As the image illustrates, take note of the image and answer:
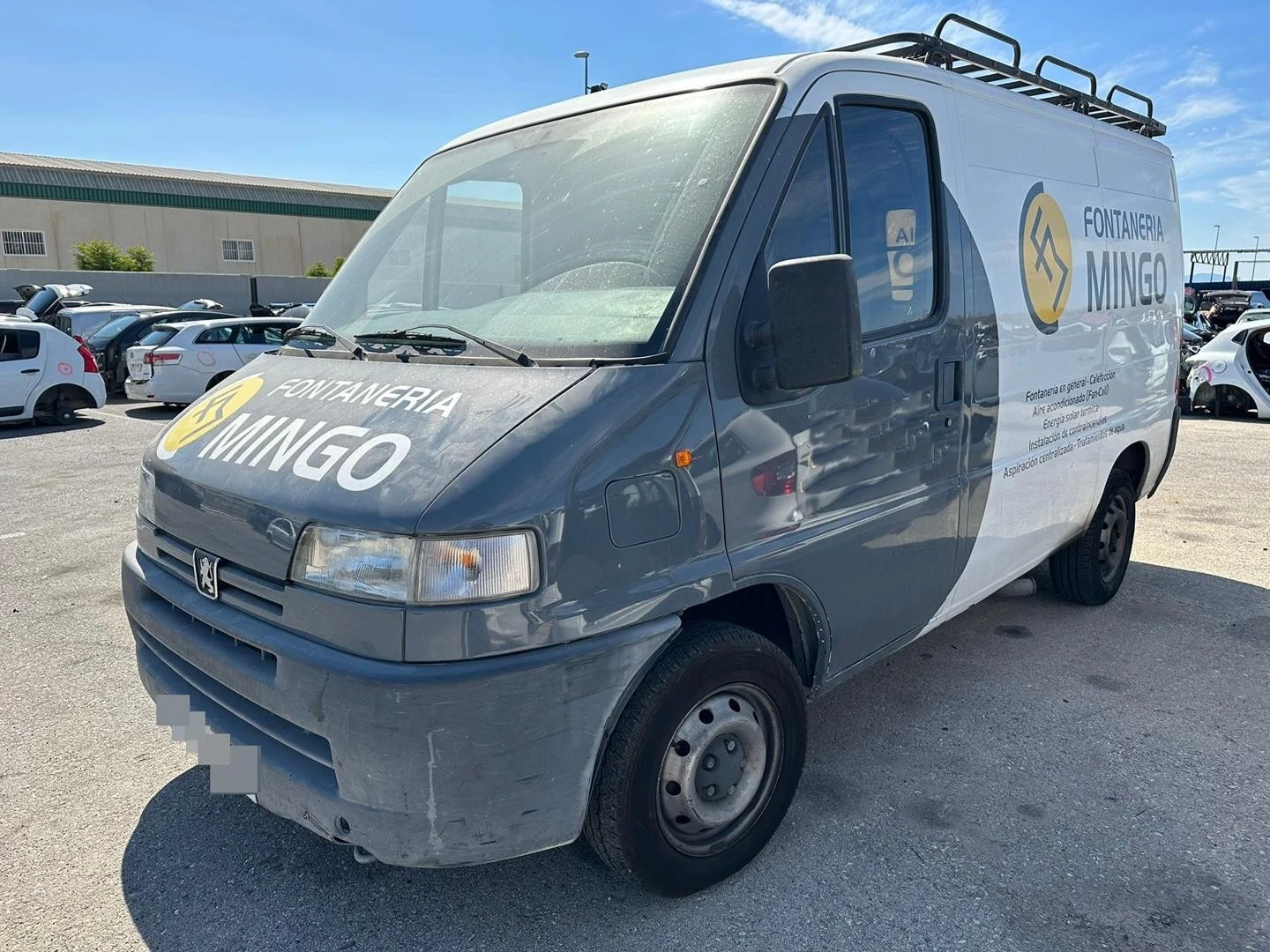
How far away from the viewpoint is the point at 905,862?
2898 millimetres

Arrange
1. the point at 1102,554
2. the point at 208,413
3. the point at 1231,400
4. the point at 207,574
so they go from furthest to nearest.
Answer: the point at 1231,400 → the point at 1102,554 → the point at 208,413 → the point at 207,574

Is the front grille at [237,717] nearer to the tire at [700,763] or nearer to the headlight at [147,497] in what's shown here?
the headlight at [147,497]

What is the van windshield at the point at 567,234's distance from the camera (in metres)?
2.59

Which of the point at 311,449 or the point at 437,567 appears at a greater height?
the point at 311,449

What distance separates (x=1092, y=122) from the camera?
4.54m

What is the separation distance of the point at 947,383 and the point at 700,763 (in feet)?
5.32

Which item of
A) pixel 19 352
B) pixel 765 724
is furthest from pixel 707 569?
pixel 19 352

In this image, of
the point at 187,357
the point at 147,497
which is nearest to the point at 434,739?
the point at 147,497

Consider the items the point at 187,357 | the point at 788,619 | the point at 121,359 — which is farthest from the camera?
the point at 121,359

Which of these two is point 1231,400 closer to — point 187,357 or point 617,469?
point 617,469

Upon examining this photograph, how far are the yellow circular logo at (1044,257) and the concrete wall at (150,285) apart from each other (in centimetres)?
3343

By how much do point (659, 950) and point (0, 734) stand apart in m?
2.99

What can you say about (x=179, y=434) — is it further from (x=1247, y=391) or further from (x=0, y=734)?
(x=1247, y=391)

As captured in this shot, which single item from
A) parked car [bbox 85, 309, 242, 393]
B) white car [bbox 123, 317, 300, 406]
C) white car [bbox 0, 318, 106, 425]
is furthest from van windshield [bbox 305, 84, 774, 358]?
parked car [bbox 85, 309, 242, 393]
